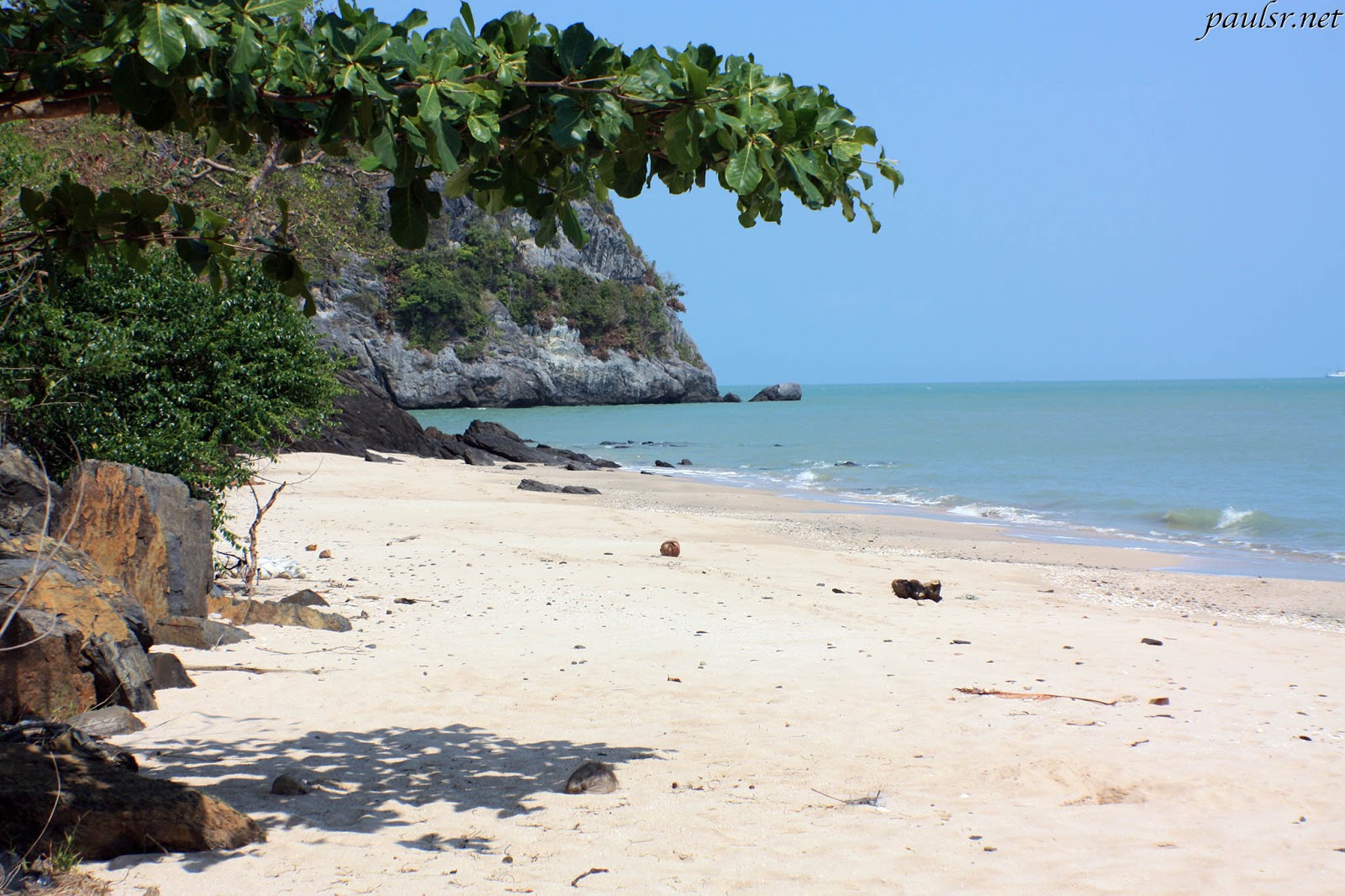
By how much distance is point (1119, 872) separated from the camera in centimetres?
404

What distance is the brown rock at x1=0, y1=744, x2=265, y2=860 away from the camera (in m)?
3.77

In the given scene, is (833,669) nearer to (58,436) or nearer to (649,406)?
(58,436)

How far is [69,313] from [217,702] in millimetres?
4118

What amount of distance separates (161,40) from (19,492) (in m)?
5.42

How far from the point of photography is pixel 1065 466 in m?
34.9

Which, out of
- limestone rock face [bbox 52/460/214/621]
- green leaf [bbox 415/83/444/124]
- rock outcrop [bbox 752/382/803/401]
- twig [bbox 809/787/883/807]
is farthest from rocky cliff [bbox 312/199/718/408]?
green leaf [bbox 415/83/444/124]

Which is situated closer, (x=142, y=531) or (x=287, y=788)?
(x=287, y=788)

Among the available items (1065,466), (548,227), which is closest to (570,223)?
(548,227)

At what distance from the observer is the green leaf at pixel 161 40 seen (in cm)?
288

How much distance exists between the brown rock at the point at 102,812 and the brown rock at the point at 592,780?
54.9 inches

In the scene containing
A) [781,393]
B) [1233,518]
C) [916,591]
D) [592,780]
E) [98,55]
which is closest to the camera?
[98,55]

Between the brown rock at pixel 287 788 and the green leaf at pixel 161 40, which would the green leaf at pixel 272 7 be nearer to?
the green leaf at pixel 161 40

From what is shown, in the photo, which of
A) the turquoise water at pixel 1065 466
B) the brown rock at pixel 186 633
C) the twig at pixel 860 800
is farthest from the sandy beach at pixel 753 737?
the turquoise water at pixel 1065 466

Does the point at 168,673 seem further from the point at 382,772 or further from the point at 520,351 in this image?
the point at 520,351
